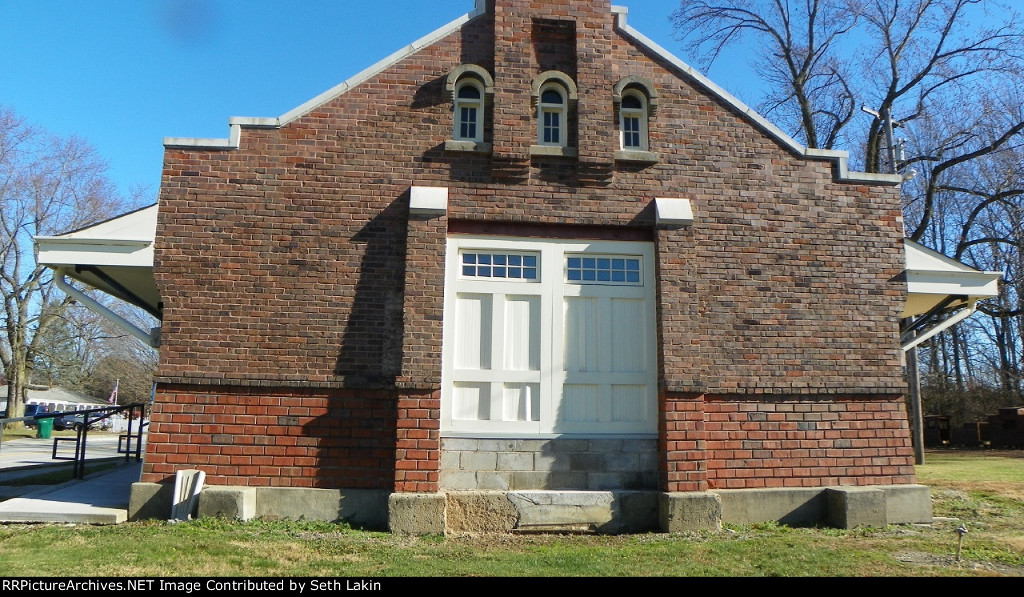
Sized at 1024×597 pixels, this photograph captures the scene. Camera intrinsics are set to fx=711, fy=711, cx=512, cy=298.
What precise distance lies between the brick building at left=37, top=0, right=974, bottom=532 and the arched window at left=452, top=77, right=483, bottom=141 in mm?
45

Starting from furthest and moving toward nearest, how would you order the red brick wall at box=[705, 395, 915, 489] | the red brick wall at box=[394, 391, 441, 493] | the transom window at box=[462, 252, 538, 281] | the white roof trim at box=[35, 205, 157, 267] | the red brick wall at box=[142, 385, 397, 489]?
1. the transom window at box=[462, 252, 538, 281]
2. the red brick wall at box=[705, 395, 915, 489]
3. the white roof trim at box=[35, 205, 157, 267]
4. the red brick wall at box=[142, 385, 397, 489]
5. the red brick wall at box=[394, 391, 441, 493]

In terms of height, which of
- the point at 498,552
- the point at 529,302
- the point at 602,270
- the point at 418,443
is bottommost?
the point at 498,552

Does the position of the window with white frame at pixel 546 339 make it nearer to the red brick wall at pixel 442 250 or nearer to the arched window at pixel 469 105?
the red brick wall at pixel 442 250

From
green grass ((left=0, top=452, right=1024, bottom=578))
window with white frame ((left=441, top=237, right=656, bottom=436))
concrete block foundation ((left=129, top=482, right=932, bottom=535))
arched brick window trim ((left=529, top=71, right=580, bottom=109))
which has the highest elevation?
arched brick window trim ((left=529, top=71, right=580, bottom=109))

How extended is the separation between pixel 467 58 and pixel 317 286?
3.33 meters

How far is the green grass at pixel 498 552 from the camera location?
5723 millimetres

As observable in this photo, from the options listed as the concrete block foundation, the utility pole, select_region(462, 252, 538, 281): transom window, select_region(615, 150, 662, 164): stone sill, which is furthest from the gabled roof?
the utility pole

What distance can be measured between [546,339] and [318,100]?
3.95 meters

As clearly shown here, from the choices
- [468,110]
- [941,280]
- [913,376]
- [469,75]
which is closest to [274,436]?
[468,110]

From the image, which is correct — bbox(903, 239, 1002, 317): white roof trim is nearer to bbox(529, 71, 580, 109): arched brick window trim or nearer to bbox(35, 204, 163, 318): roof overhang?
bbox(529, 71, 580, 109): arched brick window trim

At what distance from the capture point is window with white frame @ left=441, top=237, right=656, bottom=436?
8070mm

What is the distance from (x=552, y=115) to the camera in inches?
346

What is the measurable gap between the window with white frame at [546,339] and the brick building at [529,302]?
27mm

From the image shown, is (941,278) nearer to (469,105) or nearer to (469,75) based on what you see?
(469,105)
